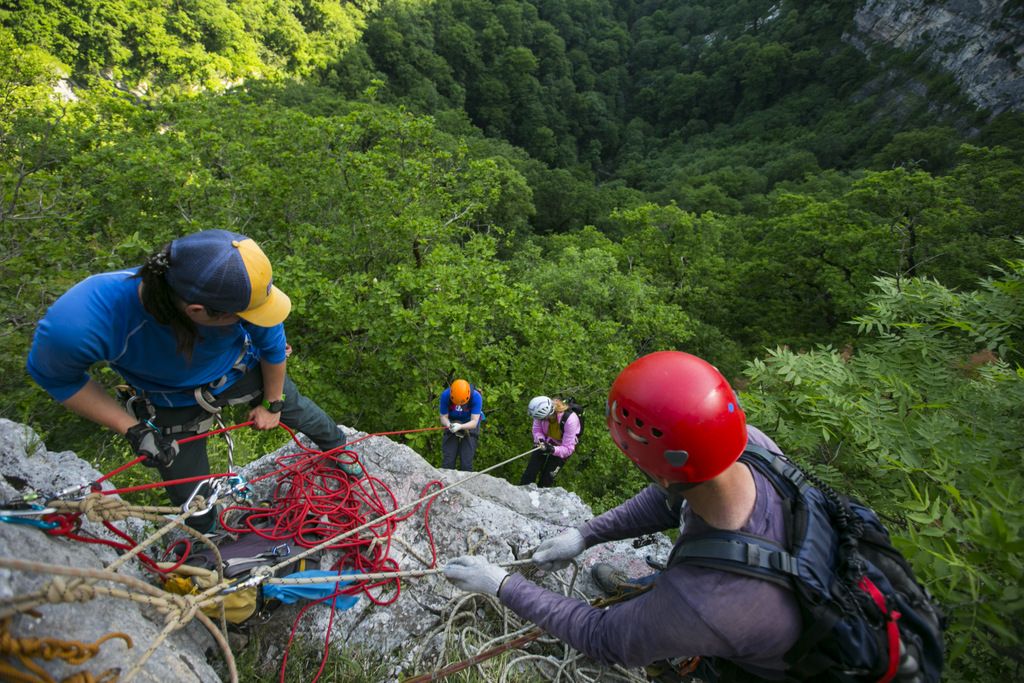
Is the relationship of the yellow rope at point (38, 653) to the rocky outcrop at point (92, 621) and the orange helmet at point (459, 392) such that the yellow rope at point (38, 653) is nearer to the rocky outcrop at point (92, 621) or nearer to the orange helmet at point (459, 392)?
the rocky outcrop at point (92, 621)

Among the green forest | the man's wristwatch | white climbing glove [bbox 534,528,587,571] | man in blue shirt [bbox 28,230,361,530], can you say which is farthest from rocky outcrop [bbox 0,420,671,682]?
the green forest

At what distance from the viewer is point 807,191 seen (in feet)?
122

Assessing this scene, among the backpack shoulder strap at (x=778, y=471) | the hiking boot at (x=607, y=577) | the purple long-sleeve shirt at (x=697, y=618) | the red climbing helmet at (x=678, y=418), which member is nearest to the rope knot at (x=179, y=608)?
the purple long-sleeve shirt at (x=697, y=618)

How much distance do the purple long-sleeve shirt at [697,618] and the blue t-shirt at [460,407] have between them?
3.93m

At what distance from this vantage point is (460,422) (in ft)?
20.2

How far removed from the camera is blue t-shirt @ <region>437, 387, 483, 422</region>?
19.7ft

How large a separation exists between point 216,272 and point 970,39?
7515cm

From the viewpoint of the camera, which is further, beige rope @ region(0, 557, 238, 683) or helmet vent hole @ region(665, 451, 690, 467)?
helmet vent hole @ region(665, 451, 690, 467)

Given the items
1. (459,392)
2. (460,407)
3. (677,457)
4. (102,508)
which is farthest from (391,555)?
(460,407)

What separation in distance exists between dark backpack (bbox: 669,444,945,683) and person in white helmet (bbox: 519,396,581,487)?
A: 4.39m

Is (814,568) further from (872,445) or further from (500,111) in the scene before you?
(500,111)

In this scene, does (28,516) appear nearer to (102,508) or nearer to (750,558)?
(102,508)

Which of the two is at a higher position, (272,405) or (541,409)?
(272,405)

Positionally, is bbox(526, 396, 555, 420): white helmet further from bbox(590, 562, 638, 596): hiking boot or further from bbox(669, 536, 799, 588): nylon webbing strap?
bbox(669, 536, 799, 588): nylon webbing strap
